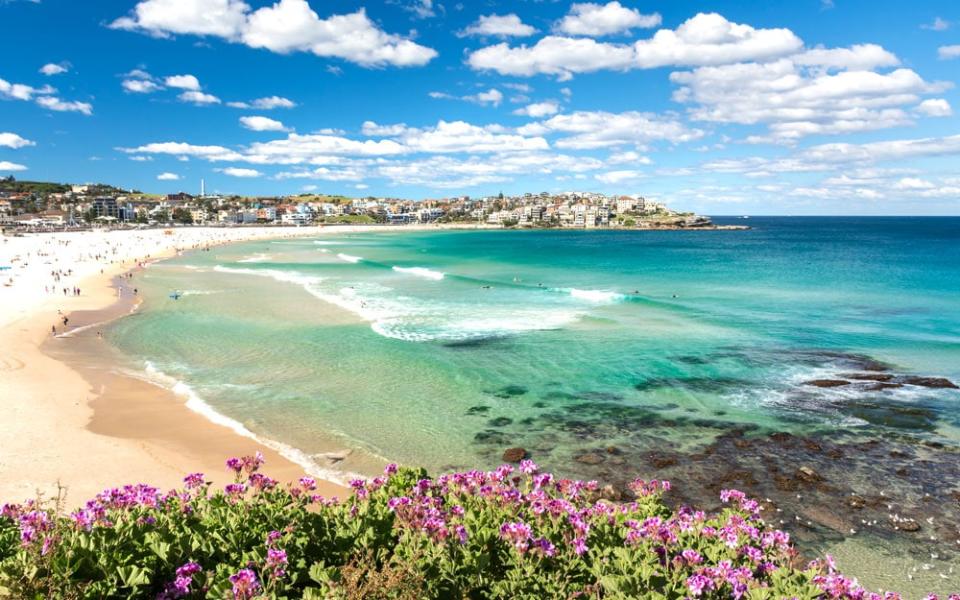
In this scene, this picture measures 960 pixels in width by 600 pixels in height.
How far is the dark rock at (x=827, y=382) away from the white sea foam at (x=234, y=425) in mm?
19490

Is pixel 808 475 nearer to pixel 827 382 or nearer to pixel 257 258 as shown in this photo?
pixel 827 382

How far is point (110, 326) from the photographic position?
35688mm

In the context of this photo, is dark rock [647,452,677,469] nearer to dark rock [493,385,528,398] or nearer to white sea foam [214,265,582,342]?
dark rock [493,385,528,398]

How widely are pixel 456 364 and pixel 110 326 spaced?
2397 centimetres

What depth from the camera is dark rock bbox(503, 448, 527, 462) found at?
16.3 meters

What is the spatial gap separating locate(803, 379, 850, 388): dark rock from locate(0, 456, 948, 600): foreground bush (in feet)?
64.4

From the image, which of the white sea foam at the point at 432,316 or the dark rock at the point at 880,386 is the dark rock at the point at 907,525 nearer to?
the dark rock at the point at 880,386

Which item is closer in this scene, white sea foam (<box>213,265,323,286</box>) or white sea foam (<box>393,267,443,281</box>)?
white sea foam (<box>213,265,323,286</box>)

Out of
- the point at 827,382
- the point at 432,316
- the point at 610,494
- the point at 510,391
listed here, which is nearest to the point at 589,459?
the point at 610,494

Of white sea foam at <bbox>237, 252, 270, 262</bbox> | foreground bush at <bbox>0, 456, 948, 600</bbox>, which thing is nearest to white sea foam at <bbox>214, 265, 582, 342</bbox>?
foreground bush at <bbox>0, 456, 948, 600</bbox>

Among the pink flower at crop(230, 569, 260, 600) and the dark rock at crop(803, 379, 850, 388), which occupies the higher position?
the pink flower at crop(230, 569, 260, 600)

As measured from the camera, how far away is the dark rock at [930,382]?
23562mm

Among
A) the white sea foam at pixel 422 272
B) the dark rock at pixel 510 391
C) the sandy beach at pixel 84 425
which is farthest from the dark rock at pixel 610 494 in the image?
the white sea foam at pixel 422 272

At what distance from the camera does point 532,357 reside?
28.4 m
